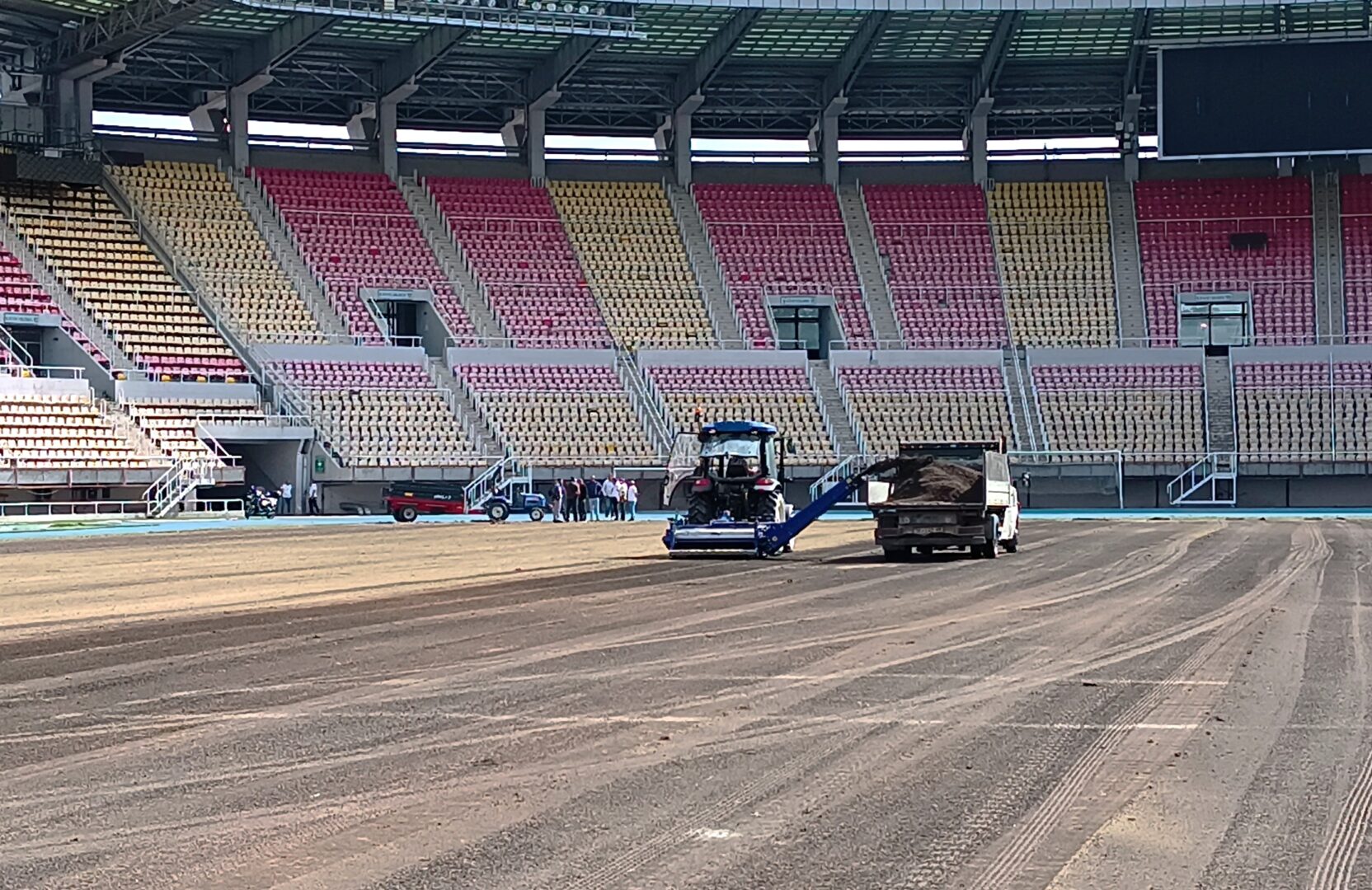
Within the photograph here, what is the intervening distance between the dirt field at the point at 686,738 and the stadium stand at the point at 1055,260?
140ft

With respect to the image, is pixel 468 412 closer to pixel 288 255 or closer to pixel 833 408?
pixel 288 255

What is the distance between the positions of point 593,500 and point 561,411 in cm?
420

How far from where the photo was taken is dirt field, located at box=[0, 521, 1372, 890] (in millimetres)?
8539

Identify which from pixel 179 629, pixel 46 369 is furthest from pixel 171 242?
pixel 179 629

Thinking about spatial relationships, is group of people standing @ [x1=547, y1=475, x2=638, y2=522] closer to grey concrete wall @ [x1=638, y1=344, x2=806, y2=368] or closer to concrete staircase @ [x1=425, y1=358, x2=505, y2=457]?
concrete staircase @ [x1=425, y1=358, x2=505, y2=457]

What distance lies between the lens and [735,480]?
3225 centimetres

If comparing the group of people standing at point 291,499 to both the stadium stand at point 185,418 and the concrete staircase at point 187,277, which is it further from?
the concrete staircase at point 187,277

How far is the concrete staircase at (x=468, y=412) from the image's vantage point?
58438 millimetres

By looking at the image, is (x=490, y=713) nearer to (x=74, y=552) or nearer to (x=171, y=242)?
(x=74, y=552)

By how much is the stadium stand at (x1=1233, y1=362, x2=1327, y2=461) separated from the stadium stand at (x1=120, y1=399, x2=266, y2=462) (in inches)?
1261

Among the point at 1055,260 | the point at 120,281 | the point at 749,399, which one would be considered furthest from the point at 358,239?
the point at 1055,260

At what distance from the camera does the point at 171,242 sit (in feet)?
196

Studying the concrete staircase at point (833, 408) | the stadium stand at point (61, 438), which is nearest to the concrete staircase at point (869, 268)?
the concrete staircase at point (833, 408)

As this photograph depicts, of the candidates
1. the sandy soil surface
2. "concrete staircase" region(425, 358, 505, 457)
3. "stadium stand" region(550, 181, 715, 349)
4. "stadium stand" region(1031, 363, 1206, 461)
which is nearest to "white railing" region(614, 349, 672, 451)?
"stadium stand" region(550, 181, 715, 349)
